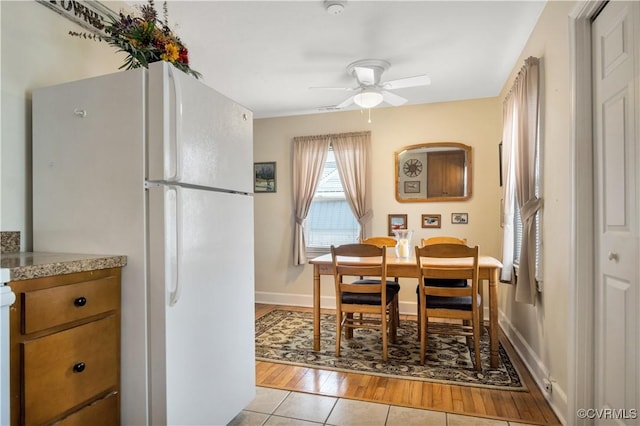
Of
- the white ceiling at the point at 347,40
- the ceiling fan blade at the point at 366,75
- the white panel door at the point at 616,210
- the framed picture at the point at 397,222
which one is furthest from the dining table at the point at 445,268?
the white ceiling at the point at 347,40

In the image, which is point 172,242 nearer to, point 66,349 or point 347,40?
point 66,349

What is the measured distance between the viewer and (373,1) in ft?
7.38

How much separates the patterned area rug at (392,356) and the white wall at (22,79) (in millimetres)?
2010

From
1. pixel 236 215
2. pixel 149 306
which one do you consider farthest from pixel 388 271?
pixel 149 306

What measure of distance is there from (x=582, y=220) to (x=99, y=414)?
2.37 meters

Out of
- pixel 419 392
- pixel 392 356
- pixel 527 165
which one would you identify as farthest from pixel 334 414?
pixel 527 165

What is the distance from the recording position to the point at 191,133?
161cm

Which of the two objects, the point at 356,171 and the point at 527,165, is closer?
the point at 527,165

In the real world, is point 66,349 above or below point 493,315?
above

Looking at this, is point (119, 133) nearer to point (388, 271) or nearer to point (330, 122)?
point (388, 271)

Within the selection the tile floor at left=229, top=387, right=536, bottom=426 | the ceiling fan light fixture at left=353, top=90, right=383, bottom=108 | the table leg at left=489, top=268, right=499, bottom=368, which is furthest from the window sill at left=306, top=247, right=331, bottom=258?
the tile floor at left=229, top=387, right=536, bottom=426

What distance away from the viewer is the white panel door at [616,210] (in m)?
1.43

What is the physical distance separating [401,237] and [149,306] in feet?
7.85

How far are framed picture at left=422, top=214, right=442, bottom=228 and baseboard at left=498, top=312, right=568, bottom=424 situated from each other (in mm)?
1224
